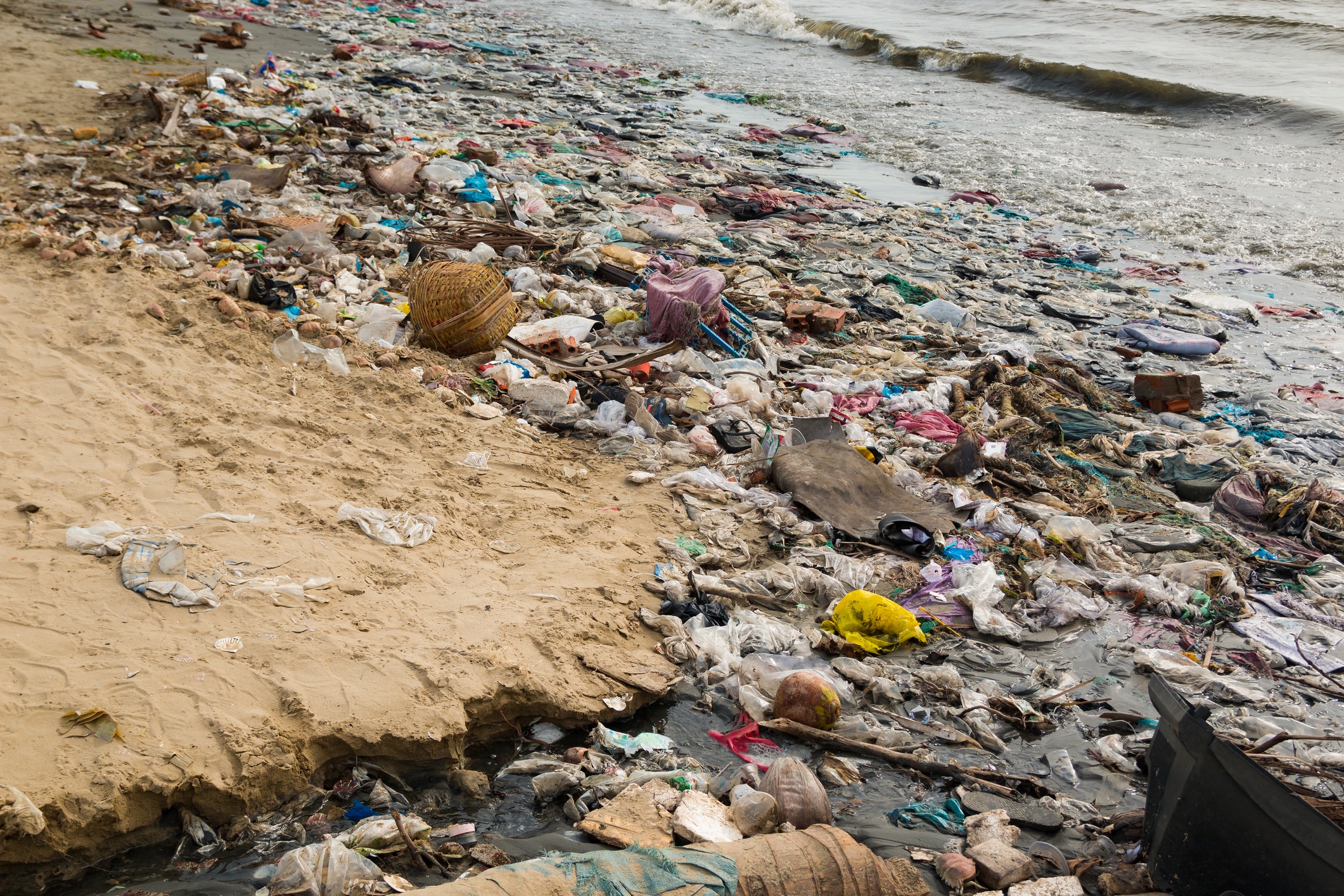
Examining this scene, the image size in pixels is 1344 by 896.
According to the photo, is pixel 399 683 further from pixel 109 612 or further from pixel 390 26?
pixel 390 26

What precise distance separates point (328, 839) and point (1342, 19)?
2341cm

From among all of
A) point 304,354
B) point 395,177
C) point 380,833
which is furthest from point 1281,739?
point 395,177

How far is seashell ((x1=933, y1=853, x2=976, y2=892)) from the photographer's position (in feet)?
8.45

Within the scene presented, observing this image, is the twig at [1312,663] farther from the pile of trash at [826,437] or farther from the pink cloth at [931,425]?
→ the pink cloth at [931,425]

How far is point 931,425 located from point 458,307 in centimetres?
305

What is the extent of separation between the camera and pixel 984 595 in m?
3.99

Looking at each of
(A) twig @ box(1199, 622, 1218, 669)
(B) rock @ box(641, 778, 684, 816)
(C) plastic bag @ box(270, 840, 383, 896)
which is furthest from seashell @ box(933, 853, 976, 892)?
(A) twig @ box(1199, 622, 1218, 669)

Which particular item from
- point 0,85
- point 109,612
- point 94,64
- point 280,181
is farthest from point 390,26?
point 109,612

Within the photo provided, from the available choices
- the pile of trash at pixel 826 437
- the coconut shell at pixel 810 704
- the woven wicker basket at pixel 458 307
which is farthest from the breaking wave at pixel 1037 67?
the coconut shell at pixel 810 704

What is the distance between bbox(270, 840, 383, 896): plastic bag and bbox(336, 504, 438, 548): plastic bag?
1.50m

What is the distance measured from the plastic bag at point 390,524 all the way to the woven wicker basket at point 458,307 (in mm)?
1797

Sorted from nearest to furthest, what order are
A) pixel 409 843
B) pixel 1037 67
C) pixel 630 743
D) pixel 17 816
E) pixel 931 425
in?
pixel 17 816 → pixel 409 843 → pixel 630 743 → pixel 931 425 → pixel 1037 67

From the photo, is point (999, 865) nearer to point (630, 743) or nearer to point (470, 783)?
point (630, 743)

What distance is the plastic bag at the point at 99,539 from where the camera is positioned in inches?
121
